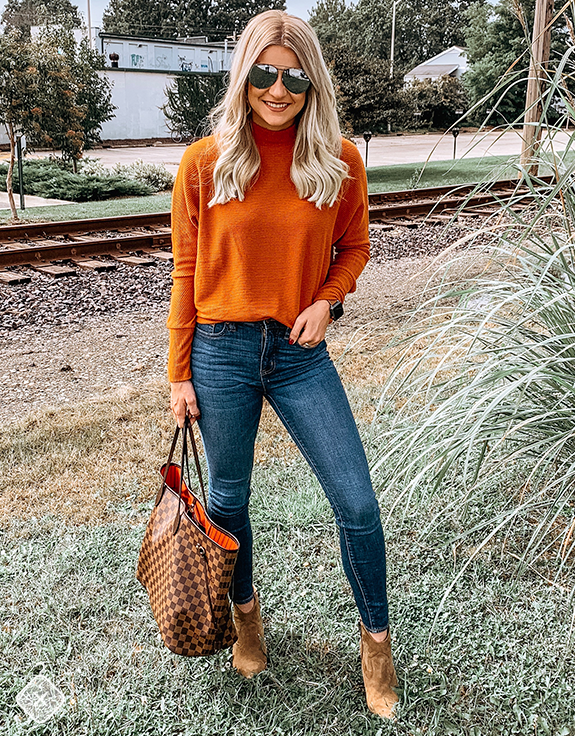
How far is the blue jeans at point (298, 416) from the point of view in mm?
1984

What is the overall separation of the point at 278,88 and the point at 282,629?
173 cm

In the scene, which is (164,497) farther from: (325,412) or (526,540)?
(526,540)

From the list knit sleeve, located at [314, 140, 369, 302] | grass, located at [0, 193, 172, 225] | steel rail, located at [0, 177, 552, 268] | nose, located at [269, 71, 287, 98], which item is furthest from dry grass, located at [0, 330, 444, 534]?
grass, located at [0, 193, 172, 225]

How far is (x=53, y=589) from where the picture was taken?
8.71 ft

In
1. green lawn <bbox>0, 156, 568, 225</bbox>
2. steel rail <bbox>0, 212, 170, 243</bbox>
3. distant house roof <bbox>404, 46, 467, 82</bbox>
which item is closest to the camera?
steel rail <bbox>0, 212, 170, 243</bbox>

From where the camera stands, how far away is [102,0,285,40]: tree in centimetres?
7025

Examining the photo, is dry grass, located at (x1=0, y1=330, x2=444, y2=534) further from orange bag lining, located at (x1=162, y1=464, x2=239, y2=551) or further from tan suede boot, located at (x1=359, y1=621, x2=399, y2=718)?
tan suede boot, located at (x1=359, y1=621, x2=399, y2=718)

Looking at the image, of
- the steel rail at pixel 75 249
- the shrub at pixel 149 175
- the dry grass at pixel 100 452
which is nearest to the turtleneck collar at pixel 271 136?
the dry grass at pixel 100 452

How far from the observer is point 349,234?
7.12ft

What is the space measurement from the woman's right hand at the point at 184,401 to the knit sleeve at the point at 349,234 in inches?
17.8

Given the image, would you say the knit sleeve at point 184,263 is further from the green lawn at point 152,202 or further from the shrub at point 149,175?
the shrub at point 149,175

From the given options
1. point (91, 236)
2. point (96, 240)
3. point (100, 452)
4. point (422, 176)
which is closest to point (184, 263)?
point (100, 452)

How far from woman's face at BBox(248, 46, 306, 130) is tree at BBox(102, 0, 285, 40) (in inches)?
2933

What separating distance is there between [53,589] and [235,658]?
779mm
